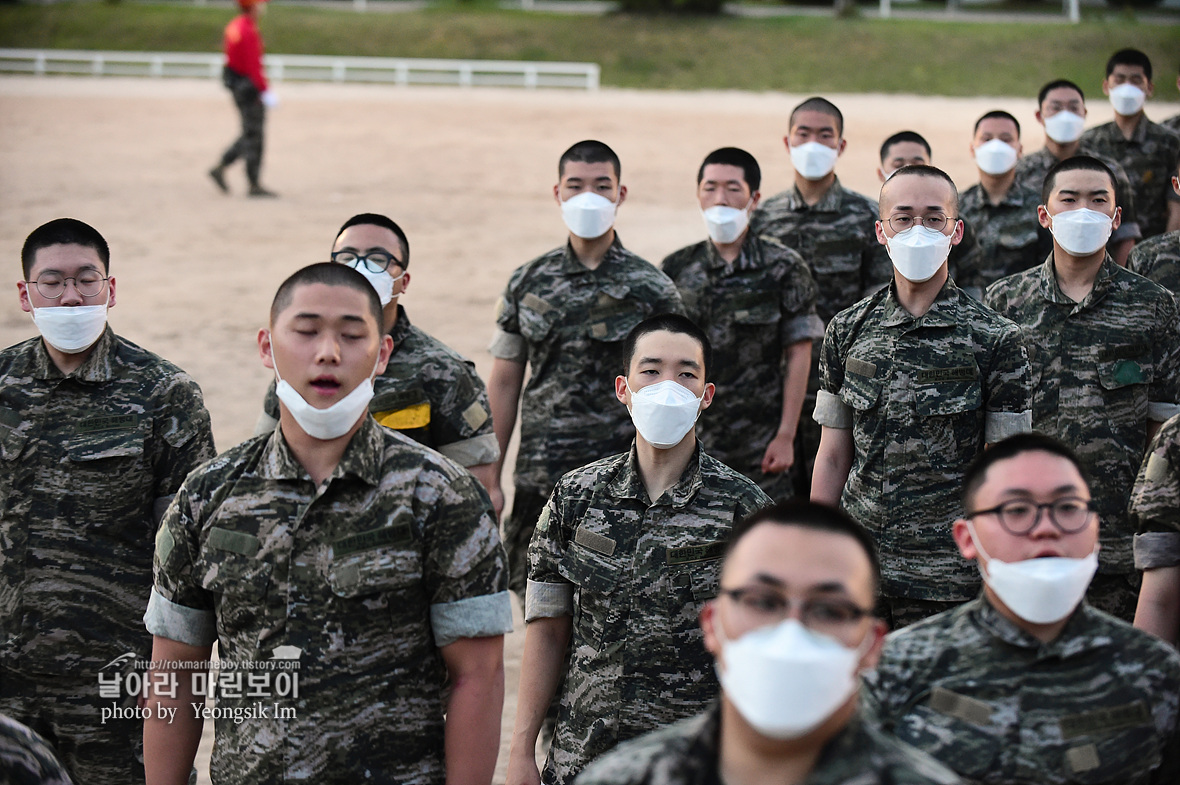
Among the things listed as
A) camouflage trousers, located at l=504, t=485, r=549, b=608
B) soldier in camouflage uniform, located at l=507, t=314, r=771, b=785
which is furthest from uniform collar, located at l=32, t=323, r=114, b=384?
camouflage trousers, located at l=504, t=485, r=549, b=608

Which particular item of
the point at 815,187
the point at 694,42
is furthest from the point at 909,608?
the point at 694,42

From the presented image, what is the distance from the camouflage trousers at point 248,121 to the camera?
18.3m

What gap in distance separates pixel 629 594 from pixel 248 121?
52.6 ft

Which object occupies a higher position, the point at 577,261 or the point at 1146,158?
the point at 1146,158

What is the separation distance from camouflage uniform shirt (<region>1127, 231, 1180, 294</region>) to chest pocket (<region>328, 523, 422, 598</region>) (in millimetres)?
4411

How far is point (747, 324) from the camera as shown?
664 cm

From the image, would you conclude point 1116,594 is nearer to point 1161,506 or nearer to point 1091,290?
point 1091,290

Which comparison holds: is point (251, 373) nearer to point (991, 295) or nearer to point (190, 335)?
point (190, 335)

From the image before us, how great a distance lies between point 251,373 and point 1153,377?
784 centimetres

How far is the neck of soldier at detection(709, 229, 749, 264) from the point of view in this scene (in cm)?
677

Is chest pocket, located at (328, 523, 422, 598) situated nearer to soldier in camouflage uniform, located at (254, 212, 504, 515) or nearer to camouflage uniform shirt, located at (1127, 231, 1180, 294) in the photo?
soldier in camouflage uniform, located at (254, 212, 504, 515)

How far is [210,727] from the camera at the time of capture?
5980 mm

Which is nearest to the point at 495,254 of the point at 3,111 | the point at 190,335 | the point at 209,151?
the point at 190,335

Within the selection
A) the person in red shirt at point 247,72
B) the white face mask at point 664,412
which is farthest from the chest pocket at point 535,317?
the person in red shirt at point 247,72
